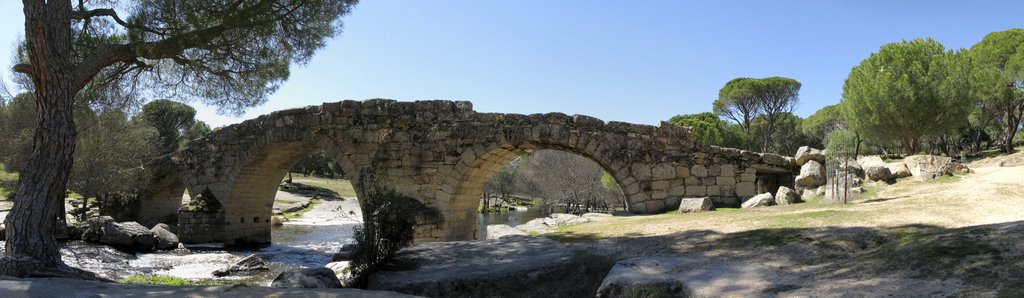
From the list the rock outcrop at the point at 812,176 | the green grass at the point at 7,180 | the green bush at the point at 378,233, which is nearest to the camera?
the green bush at the point at 378,233

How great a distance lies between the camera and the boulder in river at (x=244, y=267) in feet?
37.2

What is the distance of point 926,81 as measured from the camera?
20.3 meters

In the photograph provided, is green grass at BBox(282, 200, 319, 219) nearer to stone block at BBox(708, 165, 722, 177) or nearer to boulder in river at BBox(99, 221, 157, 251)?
boulder in river at BBox(99, 221, 157, 251)

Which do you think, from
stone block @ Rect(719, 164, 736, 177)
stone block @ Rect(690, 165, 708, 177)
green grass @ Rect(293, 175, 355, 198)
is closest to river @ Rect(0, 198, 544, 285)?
stone block @ Rect(690, 165, 708, 177)

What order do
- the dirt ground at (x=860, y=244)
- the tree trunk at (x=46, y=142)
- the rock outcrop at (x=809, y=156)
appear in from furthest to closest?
the rock outcrop at (x=809, y=156), the tree trunk at (x=46, y=142), the dirt ground at (x=860, y=244)

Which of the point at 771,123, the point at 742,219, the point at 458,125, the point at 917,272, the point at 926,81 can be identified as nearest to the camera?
the point at 917,272

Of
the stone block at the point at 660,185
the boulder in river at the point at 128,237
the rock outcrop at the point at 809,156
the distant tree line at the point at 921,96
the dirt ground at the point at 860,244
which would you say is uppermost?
the distant tree line at the point at 921,96

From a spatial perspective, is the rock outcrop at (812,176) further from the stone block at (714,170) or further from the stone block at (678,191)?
the stone block at (678,191)

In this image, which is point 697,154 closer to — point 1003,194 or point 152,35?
point 1003,194

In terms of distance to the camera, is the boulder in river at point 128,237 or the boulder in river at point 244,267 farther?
the boulder in river at point 128,237

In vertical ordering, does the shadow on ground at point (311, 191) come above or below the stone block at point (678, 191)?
below

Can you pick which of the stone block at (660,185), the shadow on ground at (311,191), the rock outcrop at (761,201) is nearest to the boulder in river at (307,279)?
the stone block at (660,185)

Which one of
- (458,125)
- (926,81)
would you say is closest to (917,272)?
(458,125)

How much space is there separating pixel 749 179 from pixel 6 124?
20.6 metres
